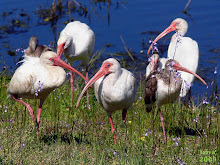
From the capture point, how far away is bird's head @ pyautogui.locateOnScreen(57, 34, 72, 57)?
26.2ft

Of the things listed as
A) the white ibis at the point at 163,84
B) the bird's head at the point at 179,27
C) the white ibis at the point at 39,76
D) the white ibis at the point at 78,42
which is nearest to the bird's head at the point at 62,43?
the white ibis at the point at 78,42

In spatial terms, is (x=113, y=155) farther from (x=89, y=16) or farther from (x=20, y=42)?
(x=89, y=16)

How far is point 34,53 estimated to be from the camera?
357 inches

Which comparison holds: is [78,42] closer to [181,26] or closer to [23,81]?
[181,26]

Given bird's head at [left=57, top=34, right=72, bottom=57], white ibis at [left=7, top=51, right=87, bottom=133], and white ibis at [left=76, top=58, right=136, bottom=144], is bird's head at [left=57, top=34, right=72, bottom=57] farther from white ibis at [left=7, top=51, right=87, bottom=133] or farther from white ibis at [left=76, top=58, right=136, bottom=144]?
white ibis at [left=76, top=58, right=136, bottom=144]

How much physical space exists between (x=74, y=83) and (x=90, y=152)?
3.14 m

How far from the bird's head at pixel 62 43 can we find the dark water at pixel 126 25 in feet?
6.24

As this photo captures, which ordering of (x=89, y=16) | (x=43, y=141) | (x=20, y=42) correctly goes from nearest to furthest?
(x=43, y=141), (x=20, y=42), (x=89, y=16)

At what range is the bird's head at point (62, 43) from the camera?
26.2ft

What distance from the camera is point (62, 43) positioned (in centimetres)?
798

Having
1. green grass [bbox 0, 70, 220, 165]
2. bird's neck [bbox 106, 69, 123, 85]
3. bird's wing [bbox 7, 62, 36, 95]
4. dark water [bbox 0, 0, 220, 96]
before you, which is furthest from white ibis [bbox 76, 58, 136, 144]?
dark water [bbox 0, 0, 220, 96]

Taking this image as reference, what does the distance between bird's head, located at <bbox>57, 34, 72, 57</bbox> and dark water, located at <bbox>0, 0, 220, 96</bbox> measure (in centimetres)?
190

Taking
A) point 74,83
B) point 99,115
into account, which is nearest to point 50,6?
point 74,83

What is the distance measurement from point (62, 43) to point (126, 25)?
3.94 m
